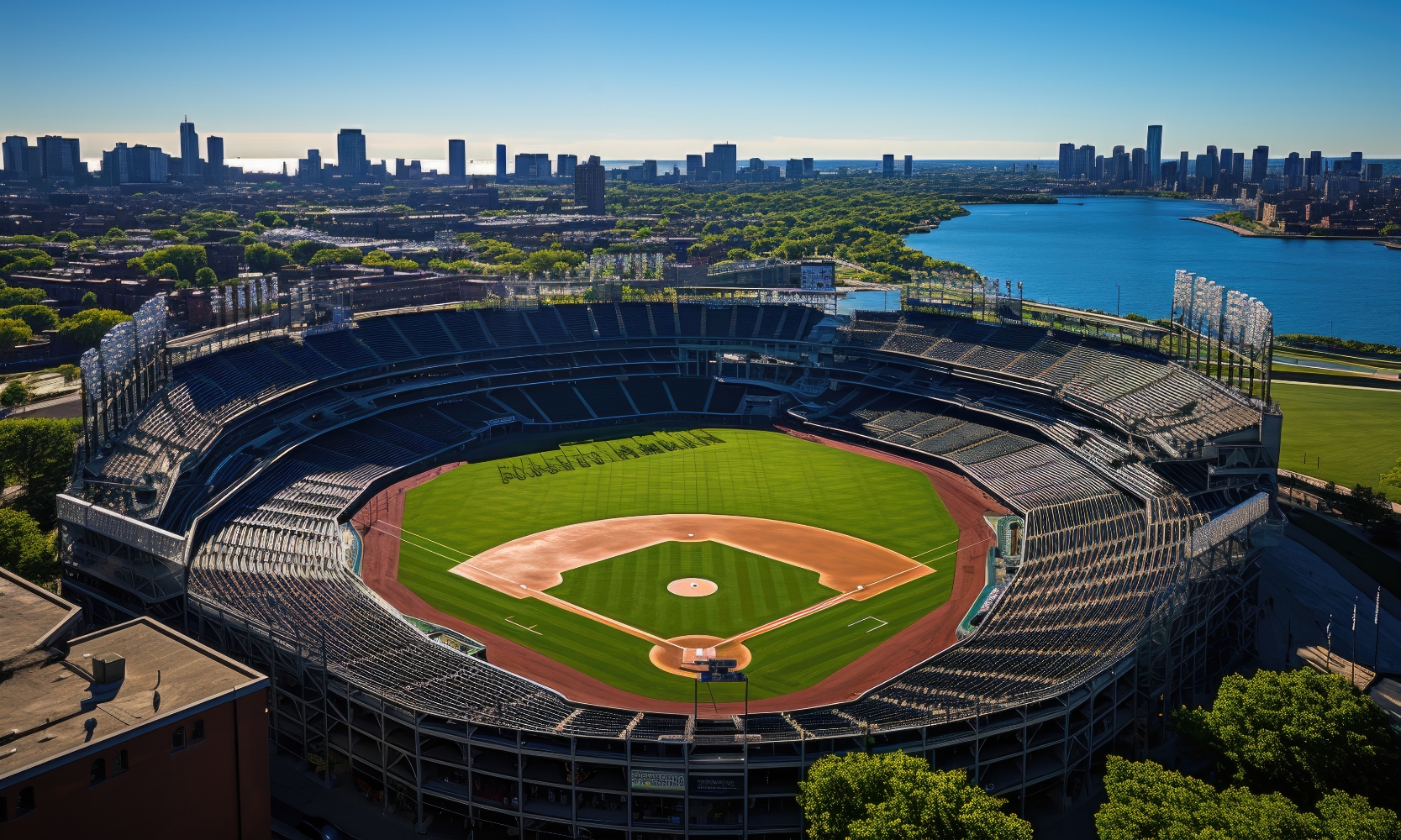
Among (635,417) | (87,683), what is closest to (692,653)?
(87,683)

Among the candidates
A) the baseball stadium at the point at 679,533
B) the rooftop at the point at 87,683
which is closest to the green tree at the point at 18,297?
the baseball stadium at the point at 679,533

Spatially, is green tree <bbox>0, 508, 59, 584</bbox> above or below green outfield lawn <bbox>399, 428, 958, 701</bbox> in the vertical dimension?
above

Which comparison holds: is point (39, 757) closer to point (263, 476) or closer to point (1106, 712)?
point (1106, 712)

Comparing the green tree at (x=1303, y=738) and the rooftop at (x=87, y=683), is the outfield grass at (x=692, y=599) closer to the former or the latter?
the green tree at (x=1303, y=738)

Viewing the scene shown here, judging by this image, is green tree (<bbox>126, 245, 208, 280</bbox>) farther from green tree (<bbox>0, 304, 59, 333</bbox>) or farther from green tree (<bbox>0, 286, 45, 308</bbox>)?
green tree (<bbox>0, 304, 59, 333</bbox>)

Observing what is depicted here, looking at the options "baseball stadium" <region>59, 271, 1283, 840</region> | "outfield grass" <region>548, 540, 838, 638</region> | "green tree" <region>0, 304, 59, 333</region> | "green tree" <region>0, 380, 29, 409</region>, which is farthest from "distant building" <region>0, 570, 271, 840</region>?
"green tree" <region>0, 304, 59, 333</region>

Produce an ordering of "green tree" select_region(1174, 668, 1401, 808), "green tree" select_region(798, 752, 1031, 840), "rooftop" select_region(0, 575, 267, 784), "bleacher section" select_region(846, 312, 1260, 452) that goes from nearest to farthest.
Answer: "rooftop" select_region(0, 575, 267, 784)
"green tree" select_region(798, 752, 1031, 840)
"green tree" select_region(1174, 668, 1401, 808)
"bleacher section" select_region(846, 312, 1260, 452)
